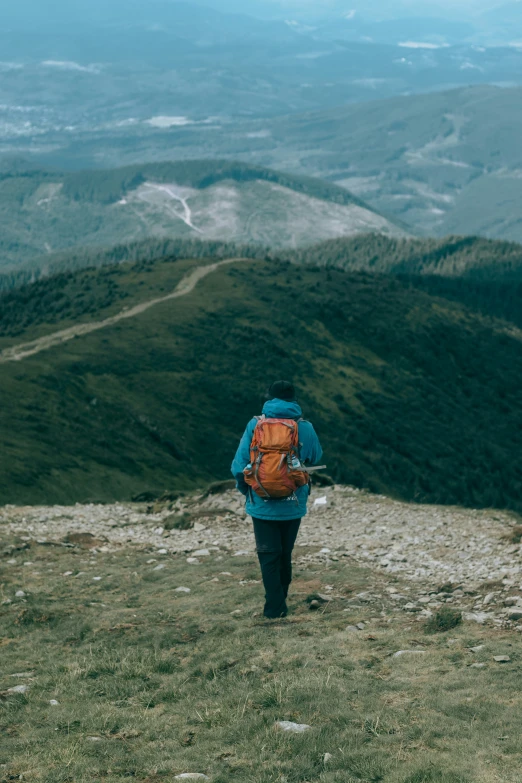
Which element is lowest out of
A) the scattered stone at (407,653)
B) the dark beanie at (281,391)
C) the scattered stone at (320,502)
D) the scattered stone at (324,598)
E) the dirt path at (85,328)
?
the dirt path at (85,328)

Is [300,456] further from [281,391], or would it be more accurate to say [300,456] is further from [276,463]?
[281,391]

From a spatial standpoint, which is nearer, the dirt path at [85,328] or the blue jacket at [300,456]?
the blue jacket at [300,456]

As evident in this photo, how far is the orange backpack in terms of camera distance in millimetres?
14992

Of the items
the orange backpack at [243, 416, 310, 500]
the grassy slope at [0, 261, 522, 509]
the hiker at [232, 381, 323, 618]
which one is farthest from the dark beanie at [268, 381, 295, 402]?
the grassy slope at [0, 261, 522, 509]

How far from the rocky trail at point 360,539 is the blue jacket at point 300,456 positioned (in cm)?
238

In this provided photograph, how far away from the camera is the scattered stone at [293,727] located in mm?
10769

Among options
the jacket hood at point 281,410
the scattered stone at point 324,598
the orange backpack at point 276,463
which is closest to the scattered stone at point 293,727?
the orange backpack at point 276,463

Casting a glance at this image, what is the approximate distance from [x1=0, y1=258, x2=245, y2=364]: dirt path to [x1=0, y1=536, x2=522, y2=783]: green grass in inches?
1878

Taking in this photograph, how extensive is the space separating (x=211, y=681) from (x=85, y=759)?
8.65 feet

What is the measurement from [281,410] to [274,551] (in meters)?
2.18

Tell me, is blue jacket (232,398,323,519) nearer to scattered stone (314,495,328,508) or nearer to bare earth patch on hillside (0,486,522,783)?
bare earth patch on hillside (0,486,522,783)

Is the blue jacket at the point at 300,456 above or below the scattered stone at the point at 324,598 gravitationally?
above

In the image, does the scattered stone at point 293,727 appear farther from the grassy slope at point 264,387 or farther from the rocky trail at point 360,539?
the grassy slope at point 264,387

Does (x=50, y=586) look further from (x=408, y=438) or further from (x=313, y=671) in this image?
(x=408, y=438)
